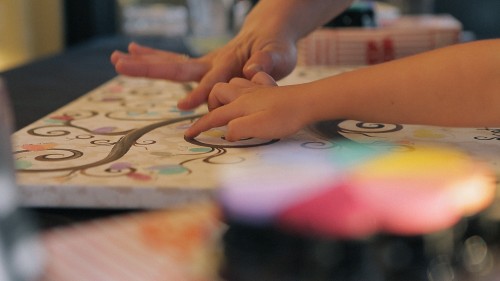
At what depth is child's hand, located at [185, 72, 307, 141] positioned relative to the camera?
26.1 inches

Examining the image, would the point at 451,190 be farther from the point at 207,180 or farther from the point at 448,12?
the point at 448,12

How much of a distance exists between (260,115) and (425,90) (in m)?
0.15

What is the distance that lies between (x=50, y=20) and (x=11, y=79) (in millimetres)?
1206

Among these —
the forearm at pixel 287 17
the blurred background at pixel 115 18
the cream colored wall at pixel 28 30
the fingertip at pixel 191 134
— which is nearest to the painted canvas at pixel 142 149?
the fingertip at pixel 191 134

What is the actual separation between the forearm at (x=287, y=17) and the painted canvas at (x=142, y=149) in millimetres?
154

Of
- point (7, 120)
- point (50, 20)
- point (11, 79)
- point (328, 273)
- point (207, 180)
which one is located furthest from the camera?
point (50, 20)

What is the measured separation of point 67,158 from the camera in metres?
0.63

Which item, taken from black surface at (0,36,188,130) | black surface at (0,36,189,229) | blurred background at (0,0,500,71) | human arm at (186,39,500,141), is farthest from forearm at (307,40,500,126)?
blurred background at (0,0,500,71)

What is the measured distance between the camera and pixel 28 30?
2.36 m

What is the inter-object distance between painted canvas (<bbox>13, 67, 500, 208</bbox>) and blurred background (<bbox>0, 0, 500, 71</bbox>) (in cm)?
100

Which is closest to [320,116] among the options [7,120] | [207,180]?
[207,180]

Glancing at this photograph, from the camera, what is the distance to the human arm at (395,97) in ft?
2.03

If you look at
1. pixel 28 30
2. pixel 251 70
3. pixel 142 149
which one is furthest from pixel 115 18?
pixel 142 149

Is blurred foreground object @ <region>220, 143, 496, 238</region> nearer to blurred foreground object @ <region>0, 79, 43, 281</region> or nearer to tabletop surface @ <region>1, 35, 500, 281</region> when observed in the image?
tabletop surface @ <region>1, 35, 500, 281</region>
